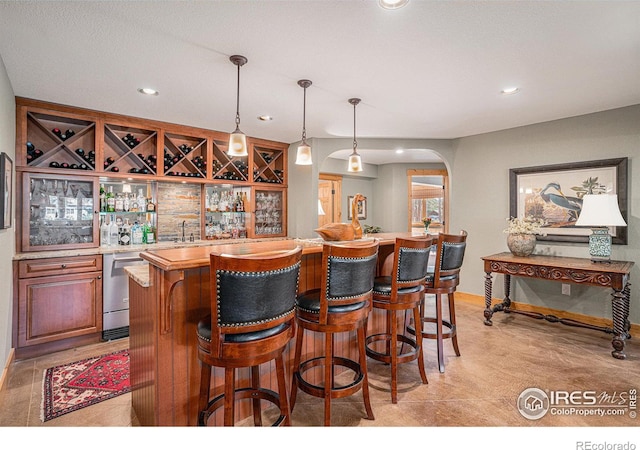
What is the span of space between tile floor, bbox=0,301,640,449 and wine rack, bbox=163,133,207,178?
2162 millimetres

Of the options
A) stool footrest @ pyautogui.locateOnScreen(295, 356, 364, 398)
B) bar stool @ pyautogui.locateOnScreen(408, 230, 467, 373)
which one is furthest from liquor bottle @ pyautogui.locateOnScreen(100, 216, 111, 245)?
bar stool @ pyautogui.locateOnScreen(408, 230, 467, 373)

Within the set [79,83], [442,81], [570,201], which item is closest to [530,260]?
[570,201]

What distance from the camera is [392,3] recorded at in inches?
70.7

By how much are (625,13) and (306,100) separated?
2365 millimetres

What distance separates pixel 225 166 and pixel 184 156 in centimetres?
55

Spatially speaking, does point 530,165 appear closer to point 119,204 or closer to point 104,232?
point 119,204

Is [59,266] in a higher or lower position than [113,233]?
lower

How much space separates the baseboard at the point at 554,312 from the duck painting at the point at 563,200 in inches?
45.5

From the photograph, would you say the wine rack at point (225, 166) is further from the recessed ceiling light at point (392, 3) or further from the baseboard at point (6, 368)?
the recessed ceiling light at point (392, 3)

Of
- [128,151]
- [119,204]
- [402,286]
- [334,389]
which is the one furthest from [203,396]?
[128,151]

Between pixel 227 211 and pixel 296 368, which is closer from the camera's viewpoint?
pixel 296 368

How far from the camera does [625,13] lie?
1913mm

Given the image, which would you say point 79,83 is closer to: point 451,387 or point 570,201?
point 451,387

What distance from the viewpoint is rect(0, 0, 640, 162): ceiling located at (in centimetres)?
190
